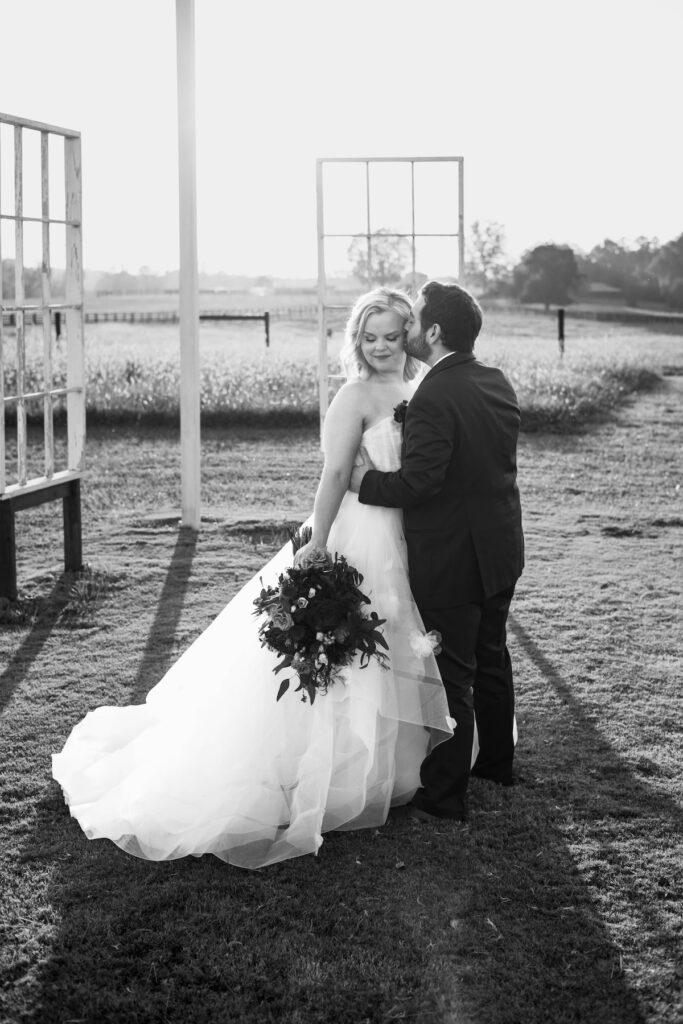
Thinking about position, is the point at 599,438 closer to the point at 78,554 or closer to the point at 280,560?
the point at 78,554

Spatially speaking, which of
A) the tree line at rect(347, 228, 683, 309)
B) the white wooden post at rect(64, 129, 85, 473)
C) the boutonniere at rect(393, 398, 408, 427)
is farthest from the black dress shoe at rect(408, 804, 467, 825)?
the tree line at rect(347, 228, 683, 309)

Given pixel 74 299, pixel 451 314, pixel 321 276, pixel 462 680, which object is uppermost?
pixel 321 276

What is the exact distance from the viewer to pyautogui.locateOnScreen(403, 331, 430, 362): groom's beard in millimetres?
3490

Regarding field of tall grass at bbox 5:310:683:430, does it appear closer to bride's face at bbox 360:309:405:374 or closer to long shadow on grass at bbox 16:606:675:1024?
bride's face at bbox 360:309:405:374

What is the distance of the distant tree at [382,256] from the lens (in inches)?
328

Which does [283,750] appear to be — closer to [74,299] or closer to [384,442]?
[384,442]

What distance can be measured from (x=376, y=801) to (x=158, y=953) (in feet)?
3.12

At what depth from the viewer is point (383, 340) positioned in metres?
3.56

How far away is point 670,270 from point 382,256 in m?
13.1

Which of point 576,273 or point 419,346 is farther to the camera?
point 576,273

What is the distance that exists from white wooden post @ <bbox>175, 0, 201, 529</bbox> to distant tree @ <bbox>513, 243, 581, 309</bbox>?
16.5 m

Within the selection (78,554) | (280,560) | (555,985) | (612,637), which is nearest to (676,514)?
(612,637)

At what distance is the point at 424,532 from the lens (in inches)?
138

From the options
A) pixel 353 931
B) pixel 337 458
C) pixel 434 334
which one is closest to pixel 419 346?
pixel 434 334
